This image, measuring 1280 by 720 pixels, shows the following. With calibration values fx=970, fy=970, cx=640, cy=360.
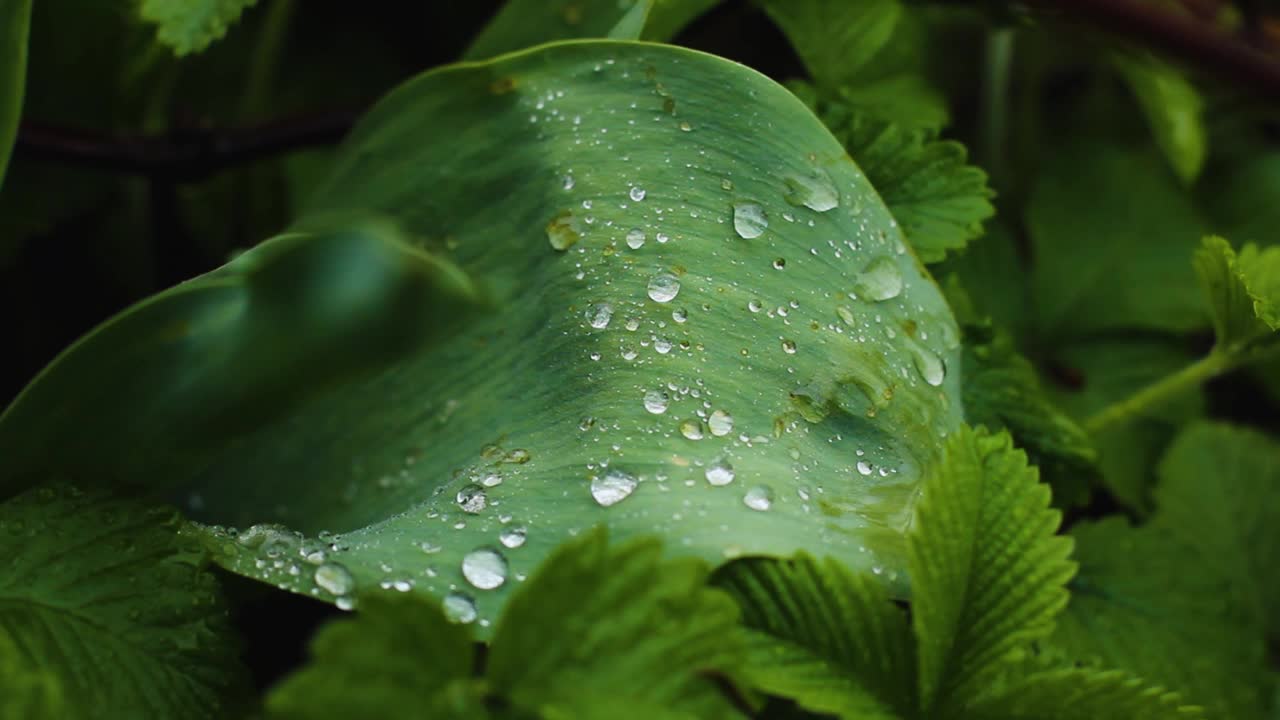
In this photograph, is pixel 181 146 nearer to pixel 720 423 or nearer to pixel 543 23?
pixel 543 23

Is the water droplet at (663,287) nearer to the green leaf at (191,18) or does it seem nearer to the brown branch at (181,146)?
the green leaf at (191,18)

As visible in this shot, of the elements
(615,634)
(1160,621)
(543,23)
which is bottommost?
(1160,621)

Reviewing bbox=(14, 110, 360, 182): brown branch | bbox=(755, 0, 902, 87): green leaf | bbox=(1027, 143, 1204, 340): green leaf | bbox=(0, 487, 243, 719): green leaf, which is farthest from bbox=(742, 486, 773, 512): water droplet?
bbox=(1027, 143, 1204, 340): green leaf

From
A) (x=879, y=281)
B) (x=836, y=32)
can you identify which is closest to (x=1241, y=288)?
(x=879, y=281)

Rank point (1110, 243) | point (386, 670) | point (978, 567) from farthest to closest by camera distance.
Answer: point (1110, 243) < point (978, 567) < point (386, 670)

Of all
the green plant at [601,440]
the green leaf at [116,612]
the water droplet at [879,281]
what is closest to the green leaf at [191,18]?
the green plant at [601,440]

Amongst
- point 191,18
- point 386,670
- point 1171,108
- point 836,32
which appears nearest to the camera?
point 386,670

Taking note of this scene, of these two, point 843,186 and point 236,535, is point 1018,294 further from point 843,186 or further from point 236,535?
point 236,535

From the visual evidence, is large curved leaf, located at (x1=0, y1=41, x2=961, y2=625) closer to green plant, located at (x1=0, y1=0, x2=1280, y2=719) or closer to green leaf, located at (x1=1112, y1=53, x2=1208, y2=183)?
green plant, located at (x1=0, y1=0, x2=1280, y2=719)
